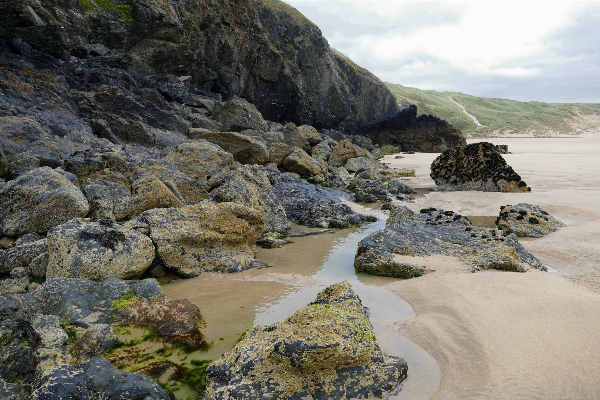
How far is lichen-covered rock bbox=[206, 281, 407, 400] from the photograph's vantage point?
8.48 ft

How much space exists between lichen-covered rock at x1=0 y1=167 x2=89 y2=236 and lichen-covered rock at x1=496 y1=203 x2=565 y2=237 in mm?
7637

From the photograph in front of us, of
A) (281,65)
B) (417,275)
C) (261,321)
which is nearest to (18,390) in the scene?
(261,321)

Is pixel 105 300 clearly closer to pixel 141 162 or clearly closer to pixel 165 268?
pixel 165 268

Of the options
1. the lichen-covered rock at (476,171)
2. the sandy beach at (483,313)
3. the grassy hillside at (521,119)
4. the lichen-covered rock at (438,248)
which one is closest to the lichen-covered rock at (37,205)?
the sandy beach at (483,313)

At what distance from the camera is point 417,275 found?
17.2ft

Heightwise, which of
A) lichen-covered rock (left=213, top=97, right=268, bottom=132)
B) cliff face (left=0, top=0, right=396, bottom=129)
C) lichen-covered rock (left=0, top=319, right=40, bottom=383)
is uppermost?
cliff face (left=0, top=0, right=396, bottom=129)

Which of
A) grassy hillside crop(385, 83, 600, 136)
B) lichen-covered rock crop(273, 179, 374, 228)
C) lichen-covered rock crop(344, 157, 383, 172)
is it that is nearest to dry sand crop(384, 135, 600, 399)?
lichen-covered rock crop(273, 179, 374, 228)

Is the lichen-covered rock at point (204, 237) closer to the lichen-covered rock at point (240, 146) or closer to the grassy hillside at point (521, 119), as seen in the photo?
the lichen-covered rock at point (240, 146)

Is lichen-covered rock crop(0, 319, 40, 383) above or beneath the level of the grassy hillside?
beneath

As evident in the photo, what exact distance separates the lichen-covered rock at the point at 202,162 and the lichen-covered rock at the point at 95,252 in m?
4.67

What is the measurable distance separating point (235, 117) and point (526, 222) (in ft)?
49.7

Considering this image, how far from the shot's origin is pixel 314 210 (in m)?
9.41

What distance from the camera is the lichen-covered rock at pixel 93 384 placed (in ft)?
7.59

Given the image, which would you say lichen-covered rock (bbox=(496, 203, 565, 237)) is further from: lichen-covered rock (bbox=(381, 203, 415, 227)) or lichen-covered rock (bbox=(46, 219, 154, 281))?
lichen-covered rock (bbox=(46, 219, 154, 281))
